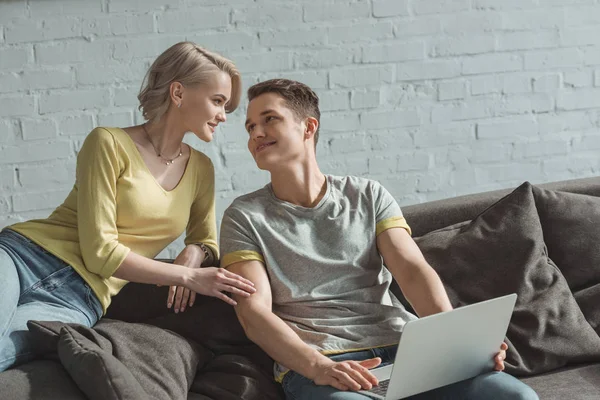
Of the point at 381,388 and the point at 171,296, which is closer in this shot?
the point at 381,388

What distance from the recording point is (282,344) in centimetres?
203

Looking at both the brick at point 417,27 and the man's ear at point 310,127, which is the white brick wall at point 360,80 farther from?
the man's ear at point 310,127

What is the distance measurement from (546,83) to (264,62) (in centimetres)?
108

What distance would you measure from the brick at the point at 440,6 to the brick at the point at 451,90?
0.26 m

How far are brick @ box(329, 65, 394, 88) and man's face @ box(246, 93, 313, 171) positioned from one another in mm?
808

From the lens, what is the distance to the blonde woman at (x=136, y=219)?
215 centimetres

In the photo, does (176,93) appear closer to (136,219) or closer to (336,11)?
(136,219)

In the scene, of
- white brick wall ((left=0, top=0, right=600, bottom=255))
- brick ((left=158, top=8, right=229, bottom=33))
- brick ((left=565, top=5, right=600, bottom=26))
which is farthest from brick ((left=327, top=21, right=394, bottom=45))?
brick ((left=565, top=5, right=600, bottom=26))

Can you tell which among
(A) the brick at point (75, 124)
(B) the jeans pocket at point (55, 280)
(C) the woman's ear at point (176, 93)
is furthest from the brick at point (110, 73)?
(B) the jeans pocket at point (55, 280)

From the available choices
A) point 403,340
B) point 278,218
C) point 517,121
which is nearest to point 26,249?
point 278,218

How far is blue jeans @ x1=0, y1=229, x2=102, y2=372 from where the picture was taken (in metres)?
2.02

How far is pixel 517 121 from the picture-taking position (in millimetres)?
3287

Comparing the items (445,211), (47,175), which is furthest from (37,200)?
(445,211)

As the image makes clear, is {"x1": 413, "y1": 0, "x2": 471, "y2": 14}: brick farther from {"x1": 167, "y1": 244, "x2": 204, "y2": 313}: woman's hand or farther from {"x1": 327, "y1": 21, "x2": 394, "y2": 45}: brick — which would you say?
{"x1": 167, "y1": 244, "x2": 204, "y2": 313}: woman's hand
